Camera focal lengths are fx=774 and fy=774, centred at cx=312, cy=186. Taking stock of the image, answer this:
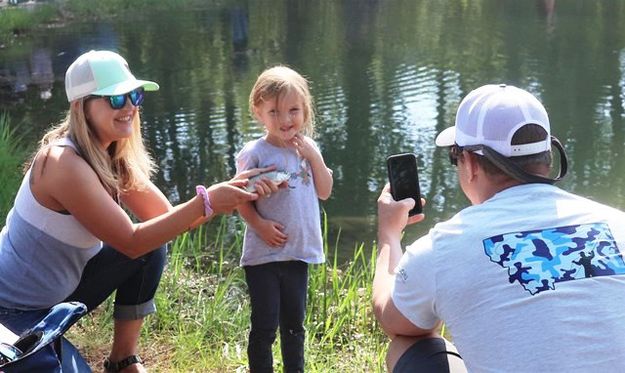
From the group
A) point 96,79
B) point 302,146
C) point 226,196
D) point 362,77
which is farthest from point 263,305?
point 362,77

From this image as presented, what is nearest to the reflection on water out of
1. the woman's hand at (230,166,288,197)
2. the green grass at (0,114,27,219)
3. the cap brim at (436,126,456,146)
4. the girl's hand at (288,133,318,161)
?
the green grass at (0,114,27,219)

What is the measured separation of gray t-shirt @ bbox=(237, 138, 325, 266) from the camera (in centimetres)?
240

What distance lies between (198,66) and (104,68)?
35.9ft

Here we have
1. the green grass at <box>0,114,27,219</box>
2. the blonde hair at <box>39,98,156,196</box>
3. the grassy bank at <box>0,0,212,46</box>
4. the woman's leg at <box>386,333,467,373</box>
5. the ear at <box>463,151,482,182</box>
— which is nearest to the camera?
the ear at <box>463,151,482,182</box>

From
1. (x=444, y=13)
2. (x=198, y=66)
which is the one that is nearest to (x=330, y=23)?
(x=444, y=13)

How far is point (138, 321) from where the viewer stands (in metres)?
2.50

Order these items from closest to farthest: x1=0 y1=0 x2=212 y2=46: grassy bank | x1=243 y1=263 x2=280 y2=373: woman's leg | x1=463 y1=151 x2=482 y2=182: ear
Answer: x1=463 y1=151 x2=482 y2=182: ear, x1=243 y1=263 x2=280 y2=373: woman's leg, x1=0 y1=0 x2=212 y2=46: grassy bank

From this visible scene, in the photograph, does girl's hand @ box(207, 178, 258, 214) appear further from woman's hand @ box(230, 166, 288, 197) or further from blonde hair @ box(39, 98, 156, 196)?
blonde hair @ box(39, 98, 156, 196)

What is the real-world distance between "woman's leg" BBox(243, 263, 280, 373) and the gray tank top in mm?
542

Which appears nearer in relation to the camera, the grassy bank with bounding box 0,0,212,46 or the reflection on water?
the reflection on water

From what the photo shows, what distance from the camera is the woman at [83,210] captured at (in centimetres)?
213

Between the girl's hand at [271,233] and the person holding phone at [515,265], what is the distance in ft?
2.10

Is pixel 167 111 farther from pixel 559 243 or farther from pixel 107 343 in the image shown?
pixel 559 243

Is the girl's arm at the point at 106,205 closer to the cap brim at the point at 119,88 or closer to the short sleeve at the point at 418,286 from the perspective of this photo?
the cap brim at the point at 119,88
